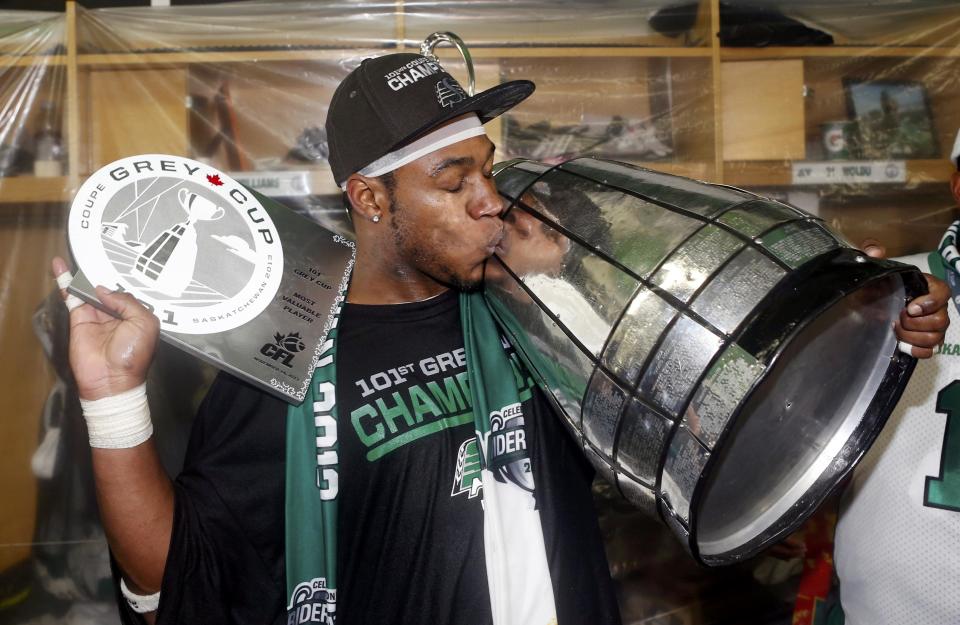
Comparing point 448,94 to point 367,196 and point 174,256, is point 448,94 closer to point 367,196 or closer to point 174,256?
point 367,196

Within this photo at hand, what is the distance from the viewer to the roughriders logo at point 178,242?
3.43 ft

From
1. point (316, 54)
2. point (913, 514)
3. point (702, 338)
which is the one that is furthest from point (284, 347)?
point (316, 54)

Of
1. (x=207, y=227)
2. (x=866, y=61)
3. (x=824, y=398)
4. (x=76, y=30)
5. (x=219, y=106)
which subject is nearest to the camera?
(x=824, y=398)

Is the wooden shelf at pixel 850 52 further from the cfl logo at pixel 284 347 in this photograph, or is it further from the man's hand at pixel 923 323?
the cfl logo at pixel 284 347

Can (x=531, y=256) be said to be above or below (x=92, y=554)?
above

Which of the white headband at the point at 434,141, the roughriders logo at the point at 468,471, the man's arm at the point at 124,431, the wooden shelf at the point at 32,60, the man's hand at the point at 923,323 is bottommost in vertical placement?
the roughriders logo at the point at 468,471

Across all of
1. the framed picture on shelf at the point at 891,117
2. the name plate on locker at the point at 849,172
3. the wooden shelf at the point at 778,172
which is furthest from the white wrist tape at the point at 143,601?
the framed picture on shelf at the point at 891,117

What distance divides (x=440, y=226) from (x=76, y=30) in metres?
1.52

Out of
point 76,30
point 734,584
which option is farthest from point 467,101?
point 734,584

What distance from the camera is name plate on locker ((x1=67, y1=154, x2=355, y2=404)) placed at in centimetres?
105

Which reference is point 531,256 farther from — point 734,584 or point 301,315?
point 734,584

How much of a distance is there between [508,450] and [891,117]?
1.94 meters

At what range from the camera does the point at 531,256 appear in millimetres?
1077

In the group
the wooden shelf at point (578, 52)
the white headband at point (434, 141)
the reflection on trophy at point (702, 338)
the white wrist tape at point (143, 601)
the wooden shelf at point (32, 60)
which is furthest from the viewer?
the wooden shelf at point (578, 52)
